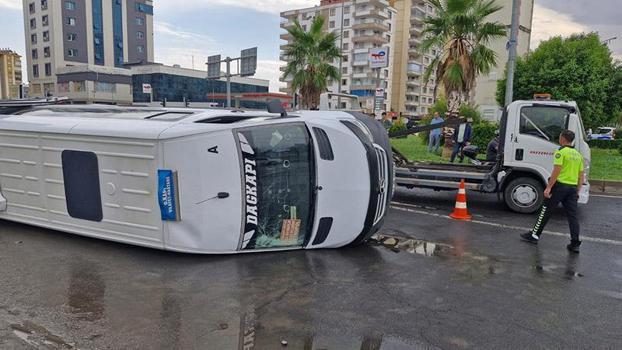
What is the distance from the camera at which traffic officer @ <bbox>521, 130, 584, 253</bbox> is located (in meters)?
5.95

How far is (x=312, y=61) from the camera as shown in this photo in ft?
77.5

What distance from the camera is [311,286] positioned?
4535mm

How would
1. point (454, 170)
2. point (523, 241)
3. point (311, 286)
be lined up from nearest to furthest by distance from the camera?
point (311, 286), point (523, 241), point (454, 170)

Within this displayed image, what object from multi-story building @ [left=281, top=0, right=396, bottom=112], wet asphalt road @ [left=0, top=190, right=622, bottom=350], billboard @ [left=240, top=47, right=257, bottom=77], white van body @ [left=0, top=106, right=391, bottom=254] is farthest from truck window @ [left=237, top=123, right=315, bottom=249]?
multi-story building @ [left=281, top=0, right=396, bottom=112]

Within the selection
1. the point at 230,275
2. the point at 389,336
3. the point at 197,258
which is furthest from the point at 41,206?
the point at 389,336

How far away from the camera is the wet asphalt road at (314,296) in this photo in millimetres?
3502

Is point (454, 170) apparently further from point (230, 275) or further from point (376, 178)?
point (230, 275)

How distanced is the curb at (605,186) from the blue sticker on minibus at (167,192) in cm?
1003

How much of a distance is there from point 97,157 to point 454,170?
657cm

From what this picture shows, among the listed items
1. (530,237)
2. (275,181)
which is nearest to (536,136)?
(530,237)

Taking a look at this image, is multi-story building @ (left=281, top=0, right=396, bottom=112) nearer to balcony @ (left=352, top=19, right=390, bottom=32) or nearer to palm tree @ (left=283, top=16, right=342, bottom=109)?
balcony @ (left=352, top=19, right=390, bottom=32)

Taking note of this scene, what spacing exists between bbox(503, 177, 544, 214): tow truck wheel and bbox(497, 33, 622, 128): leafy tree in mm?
11485

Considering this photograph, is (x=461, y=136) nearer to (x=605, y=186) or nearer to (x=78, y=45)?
(x=605, y=186)

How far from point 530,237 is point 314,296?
3642 millimetres
